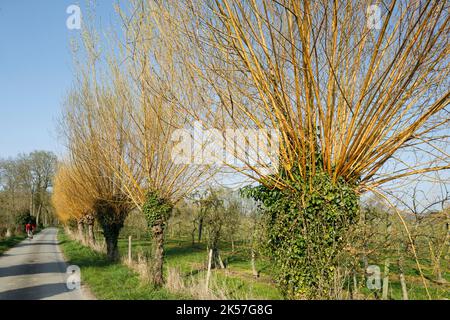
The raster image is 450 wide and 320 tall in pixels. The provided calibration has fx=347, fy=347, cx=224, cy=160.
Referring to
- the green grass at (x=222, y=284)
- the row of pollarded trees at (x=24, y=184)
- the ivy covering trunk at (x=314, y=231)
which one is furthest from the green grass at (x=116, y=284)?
the row of pollarded trees at (x=24, y=184)

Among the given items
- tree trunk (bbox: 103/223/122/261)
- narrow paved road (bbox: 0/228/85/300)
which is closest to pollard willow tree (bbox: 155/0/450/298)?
narrow paved road (bbox: 0/228/85/300)

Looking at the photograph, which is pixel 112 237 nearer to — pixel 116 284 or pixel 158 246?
pixel 116 284

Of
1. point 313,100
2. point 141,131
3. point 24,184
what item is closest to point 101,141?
point 141,131

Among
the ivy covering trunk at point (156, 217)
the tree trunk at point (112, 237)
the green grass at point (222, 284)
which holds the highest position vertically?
the ivy covering trunk at point (156, 217)

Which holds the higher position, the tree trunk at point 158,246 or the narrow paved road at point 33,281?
the tree trunk at point 158,246

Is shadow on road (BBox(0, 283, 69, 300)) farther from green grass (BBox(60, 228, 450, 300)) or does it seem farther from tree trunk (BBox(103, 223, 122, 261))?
tree trunk (BBox(103, 223, 122, 261))

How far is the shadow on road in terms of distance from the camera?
24.2 ft

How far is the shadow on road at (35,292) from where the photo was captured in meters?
7.36

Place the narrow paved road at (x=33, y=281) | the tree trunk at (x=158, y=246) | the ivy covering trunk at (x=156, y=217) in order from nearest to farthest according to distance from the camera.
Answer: the narrow paved road at (x=33, y=281) → the tree trunk at (x=158, y=246) → the ivy covering trunk at (x=156, y=217)

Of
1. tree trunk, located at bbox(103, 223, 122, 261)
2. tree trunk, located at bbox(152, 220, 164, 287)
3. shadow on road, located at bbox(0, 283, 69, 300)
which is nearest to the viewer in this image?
shadow on road, located at bbox(0, 283, 69, 300)

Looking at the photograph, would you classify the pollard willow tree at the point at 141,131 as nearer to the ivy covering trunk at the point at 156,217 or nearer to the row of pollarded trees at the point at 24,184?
the ivy covering trunk at the point at 156,217

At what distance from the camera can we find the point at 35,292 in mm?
7906
